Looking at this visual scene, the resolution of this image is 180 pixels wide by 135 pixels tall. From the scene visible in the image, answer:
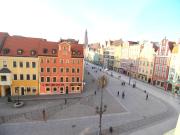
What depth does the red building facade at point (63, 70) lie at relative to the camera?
34.4 metres

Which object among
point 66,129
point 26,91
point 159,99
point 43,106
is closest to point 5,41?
point 26,91

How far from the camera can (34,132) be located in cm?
1967

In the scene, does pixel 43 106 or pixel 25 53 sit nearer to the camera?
pixel 43 106

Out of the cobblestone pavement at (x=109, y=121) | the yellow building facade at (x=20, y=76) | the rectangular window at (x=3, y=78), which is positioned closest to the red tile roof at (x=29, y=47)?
the yellow building facade at (x=20, y=76)

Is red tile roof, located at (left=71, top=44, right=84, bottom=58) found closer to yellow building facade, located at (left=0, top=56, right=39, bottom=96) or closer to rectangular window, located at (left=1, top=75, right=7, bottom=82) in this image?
yellow building facade, located at (left=0, top=56, right=39, bottom=96)

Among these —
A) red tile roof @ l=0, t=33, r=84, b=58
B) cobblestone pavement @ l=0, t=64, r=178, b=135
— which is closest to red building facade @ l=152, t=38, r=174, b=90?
cobblestone pavement @ l=0, t=64, r=178, b=135

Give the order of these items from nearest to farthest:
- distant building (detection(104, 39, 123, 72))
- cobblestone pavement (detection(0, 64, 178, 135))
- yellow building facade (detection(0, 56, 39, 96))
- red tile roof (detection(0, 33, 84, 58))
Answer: cobblestone pavement (detection(0, 64, 178, 135)) < yellow building facade (detection(0, 56, 39, 96)) < red tile roof (detection(0, 33, 84, 58)) < distant building (detection(104, 39, 123, 72))

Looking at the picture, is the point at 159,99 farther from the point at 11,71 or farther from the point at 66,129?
the point at 11,71

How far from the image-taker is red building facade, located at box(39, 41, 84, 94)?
34.4 m

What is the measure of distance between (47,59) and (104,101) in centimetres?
1589

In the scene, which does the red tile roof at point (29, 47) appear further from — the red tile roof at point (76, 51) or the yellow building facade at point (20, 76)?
the yellow building facade at point (20, 76)

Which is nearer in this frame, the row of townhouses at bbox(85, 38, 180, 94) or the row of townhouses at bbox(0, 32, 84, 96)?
the row of townhouses at bbox(0, 32, 84, 96)

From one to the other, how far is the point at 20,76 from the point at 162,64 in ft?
138

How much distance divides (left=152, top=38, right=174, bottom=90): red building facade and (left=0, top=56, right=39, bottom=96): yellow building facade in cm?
3808
